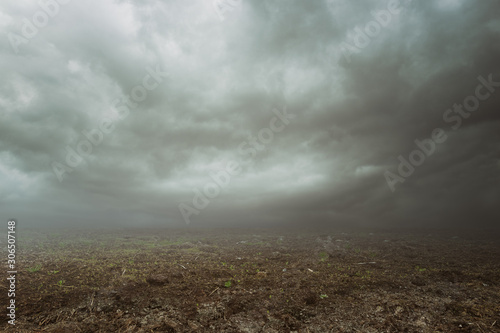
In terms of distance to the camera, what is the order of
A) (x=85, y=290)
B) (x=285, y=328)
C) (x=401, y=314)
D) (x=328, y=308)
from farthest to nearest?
(x=85, y=290) → (x=328, y=308) → (x=401, y=314) → (x=285, y=328)

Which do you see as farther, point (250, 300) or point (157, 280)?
point (157, 280)

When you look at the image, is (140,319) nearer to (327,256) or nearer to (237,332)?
(237,332)

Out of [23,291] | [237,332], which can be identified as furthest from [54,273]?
[237,332]

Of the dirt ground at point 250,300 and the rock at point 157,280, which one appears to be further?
the rock at point 157,280

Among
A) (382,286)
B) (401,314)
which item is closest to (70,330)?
(401,314)

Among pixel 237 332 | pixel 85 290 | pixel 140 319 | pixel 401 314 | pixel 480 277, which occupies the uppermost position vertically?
pixel 85 290

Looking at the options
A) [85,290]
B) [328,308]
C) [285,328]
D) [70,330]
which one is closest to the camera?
[70,330]

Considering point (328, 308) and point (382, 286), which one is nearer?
point (328, 308)

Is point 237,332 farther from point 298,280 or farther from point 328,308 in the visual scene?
point 298,280

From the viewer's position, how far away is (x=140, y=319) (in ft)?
30.4

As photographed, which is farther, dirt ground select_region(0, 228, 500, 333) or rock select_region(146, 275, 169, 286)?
rock select_region(146, 275, 169, 286)

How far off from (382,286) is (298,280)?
4.57m

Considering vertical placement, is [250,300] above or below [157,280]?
below

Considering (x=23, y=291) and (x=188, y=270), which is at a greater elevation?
(x=23, y=291)
